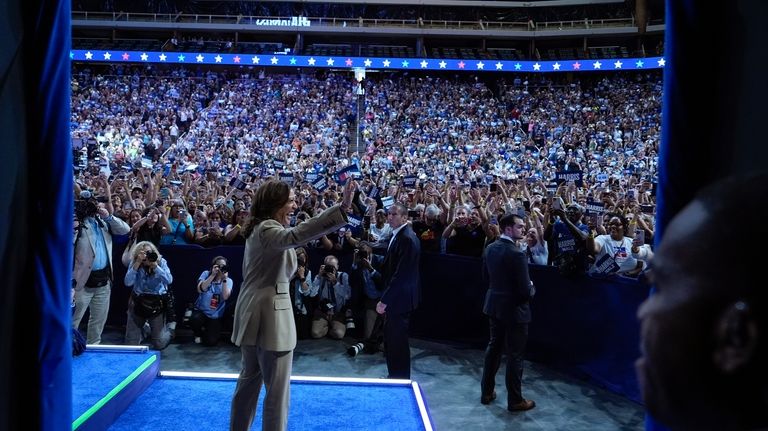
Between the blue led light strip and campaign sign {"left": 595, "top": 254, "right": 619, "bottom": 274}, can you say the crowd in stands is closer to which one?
campaign sign {"left": 595, "top": 254, "right": 619, "bottom": 274}

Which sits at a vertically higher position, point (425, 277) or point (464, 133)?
point (464, 133)

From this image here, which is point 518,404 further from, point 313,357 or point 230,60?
point 230,60

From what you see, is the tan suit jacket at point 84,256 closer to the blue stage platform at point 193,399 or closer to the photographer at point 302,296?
the blue stage platform at point 193,399

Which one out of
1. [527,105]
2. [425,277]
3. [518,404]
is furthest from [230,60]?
[518,404]

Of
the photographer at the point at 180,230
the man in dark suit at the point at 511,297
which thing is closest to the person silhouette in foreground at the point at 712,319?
the man in dark suit at the point at 511,297

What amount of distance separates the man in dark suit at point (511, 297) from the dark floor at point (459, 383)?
316mm

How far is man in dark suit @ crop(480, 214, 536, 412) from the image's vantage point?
534 centimetres

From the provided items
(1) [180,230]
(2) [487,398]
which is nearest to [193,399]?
(2) [487,398]

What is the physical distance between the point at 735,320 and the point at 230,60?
104ft

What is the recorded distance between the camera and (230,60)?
97.9 feet

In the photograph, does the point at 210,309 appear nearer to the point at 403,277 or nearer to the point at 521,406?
the point at 403,277

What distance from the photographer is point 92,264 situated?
617 centimetres

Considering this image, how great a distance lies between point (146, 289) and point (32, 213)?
5.21 m

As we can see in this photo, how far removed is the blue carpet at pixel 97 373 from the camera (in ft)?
13.3
